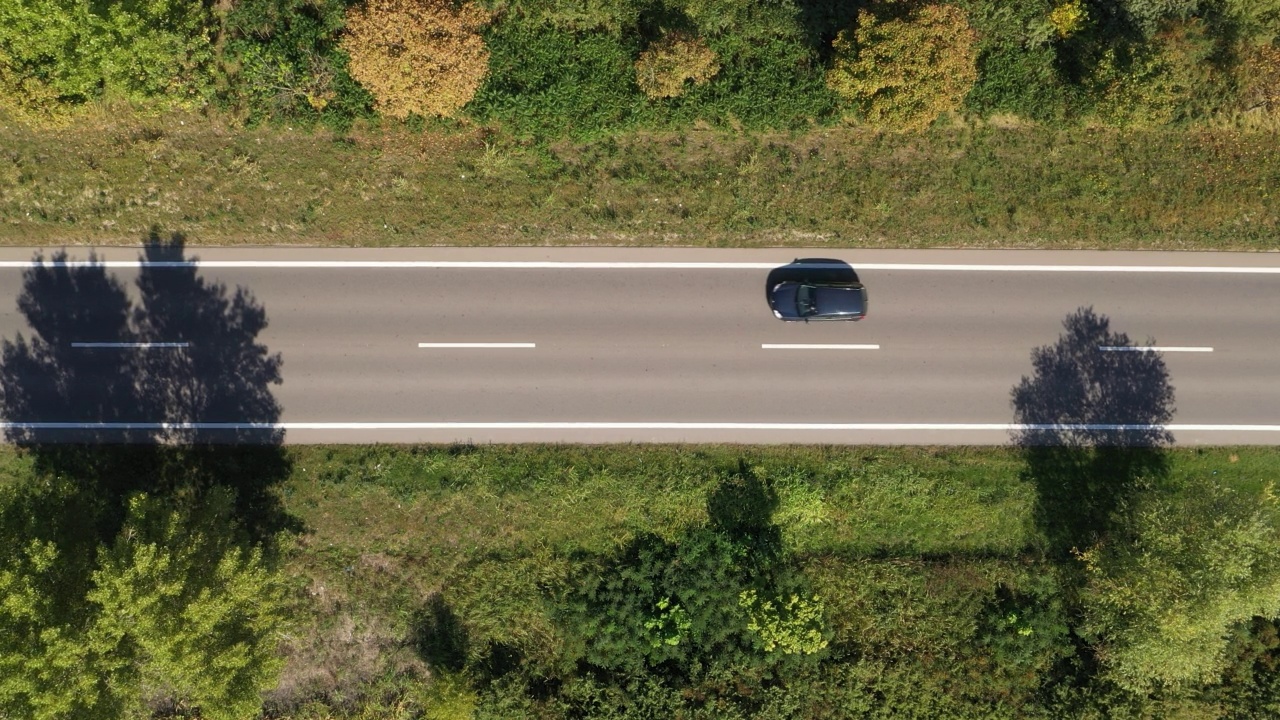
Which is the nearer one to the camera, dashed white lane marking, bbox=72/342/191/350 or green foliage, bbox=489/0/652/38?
green foliage, bbox=489/0/652/38

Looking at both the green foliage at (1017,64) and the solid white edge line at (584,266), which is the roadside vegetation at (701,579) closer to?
the solid white edge line at (584,266)

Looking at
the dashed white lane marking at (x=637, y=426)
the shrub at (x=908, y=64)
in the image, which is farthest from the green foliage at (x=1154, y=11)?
the dashed white lane marking at (x=637, y=426)

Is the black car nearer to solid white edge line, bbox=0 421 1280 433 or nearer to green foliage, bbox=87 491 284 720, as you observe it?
solid white edge line, bbox=0 421 1280 433

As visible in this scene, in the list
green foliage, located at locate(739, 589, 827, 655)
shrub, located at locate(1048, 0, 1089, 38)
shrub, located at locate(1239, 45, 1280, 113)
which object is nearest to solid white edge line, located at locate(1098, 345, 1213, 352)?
shrub, located at locate(1239, 45, 1280, 113)

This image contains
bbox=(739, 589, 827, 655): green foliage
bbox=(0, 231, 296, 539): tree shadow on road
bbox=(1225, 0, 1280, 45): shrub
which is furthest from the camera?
bbox=(0, 231, 296, 539): tree shadow on road

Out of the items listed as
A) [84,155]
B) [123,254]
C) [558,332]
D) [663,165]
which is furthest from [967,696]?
[84,155]

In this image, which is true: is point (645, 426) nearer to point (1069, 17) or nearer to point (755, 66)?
point (755, 66)
